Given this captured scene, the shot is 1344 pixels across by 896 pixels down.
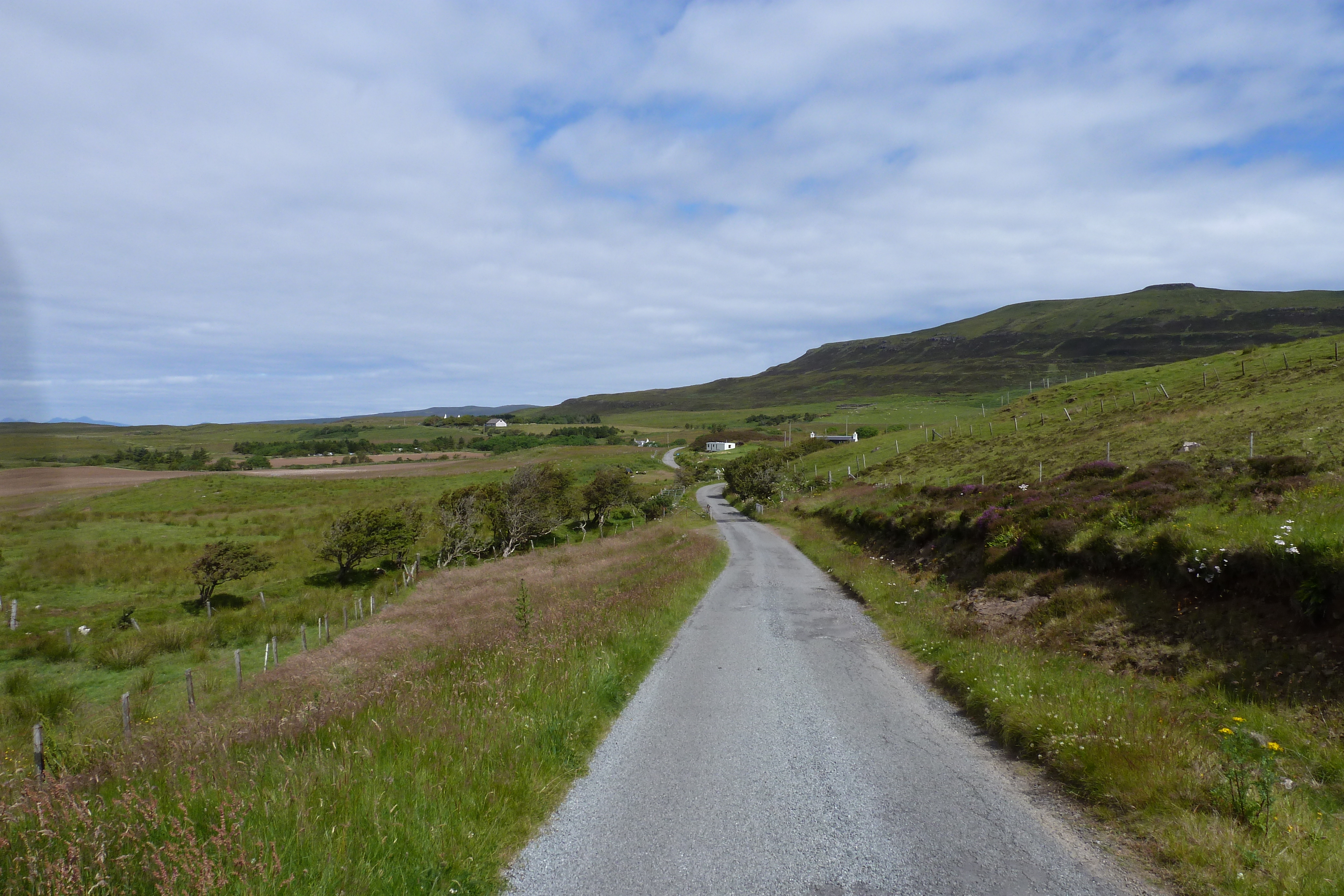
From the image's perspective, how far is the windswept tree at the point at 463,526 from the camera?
146 ft

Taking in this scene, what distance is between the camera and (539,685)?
877cm

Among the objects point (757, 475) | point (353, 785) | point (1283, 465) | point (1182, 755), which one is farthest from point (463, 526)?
point (1182, 755)

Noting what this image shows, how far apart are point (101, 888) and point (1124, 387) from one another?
73.9m

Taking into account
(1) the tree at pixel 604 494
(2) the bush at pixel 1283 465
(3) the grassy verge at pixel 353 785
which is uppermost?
(2) the bush at pixel 1283 465

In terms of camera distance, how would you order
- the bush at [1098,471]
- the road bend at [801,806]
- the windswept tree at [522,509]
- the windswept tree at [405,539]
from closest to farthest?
the road bend at [801,806] → the bush at [1098,471] → the windswept tree at [405,539] → the windswept tree at [522,509]

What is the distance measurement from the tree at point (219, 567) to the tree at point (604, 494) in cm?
3070

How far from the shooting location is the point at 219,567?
31.9 metres

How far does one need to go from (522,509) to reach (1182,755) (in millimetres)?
46687

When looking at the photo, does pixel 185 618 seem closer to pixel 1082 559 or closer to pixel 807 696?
pixel 807 696

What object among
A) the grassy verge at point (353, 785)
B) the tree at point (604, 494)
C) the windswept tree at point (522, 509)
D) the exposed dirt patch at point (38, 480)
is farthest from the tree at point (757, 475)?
the exposed dirt patch at point (38, 480)

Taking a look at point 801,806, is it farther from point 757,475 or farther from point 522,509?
point 757,475

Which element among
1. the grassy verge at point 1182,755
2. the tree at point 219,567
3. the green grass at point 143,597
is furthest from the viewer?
the tree at point 219,567

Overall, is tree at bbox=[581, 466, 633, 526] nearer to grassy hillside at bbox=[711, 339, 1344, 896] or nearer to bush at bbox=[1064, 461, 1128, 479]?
grassy hillside at bbox=[711, 339, 1344, 896]

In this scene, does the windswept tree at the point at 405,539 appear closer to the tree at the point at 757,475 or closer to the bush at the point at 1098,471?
the bush at the point at 1098,471
